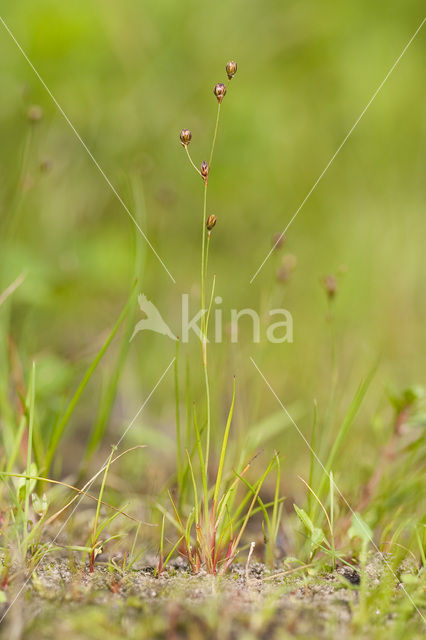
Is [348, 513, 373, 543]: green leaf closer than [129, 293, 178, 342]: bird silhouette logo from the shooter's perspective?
Yes

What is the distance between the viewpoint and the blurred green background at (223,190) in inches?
79.8

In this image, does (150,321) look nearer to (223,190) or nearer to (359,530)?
(223,190)

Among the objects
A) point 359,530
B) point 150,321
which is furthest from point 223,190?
point 359,530

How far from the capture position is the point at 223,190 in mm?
2748

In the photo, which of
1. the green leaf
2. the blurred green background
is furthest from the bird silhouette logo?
the green leaf

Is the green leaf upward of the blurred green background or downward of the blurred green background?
downward

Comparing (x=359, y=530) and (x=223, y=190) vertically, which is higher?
(x=223, y=190)

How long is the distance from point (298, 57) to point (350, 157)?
2.31ft

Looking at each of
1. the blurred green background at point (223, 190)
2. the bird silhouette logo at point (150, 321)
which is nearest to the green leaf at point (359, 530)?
the blurred green background at point (223, 190)

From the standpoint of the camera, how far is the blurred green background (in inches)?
79.8

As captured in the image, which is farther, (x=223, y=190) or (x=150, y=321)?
(x=223, y=190)

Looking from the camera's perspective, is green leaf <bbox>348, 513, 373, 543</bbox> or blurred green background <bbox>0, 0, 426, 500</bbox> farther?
blurred green background <bbox>0, 0, 426, 500</bbox>

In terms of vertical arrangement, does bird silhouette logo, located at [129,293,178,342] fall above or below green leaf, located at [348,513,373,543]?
above

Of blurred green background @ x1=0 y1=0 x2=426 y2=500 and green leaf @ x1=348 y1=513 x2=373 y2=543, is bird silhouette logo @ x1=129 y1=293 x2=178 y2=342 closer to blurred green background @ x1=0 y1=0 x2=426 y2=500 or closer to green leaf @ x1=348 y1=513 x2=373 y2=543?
Answer: blurred green background @ x1=0 y1=0 x2=426 y2=500
